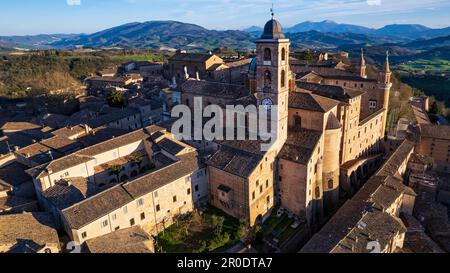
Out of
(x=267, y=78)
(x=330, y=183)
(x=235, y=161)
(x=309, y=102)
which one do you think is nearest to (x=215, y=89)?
(x=267, y=78)

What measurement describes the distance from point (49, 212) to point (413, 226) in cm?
3490

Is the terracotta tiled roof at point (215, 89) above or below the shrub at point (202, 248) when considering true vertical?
above

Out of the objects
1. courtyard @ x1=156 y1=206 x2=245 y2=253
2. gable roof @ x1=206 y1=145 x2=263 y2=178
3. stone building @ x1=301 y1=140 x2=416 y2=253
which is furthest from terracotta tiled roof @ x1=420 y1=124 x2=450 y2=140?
courtyard @ x1=156 y1=206 x2=245 y2=253

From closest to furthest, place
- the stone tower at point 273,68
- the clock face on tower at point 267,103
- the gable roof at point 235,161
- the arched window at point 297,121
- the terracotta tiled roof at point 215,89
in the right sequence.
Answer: the stone tower at point 273,68
the gable roof at point 235,161
the clock face on tower at point 267,103
the arched window at point 297,121
the terracotta tiled roof at point 215,89

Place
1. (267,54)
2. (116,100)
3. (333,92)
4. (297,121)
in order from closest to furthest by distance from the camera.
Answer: (267,54) < (297,121) < (333,92) < (116,100)

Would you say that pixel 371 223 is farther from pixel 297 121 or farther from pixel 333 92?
pixel 333 92

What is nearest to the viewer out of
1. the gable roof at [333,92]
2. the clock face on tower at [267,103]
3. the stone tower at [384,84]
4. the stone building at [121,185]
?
the stone building at [121,185]

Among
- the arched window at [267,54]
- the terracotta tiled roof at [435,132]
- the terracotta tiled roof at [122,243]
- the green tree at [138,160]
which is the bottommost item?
the terracotta tiled roof at [122,243]

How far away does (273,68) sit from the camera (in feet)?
96.2

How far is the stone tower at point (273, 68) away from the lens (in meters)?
28.7

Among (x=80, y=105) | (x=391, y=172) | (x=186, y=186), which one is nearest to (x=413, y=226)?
(x=391, y=172)

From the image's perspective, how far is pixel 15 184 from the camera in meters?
33.8

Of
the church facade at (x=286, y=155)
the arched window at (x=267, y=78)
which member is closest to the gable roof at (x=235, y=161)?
the church facade at (x=286, y=155)

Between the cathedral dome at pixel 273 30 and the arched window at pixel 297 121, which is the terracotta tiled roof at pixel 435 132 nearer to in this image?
the arched window at pixel 297 121
